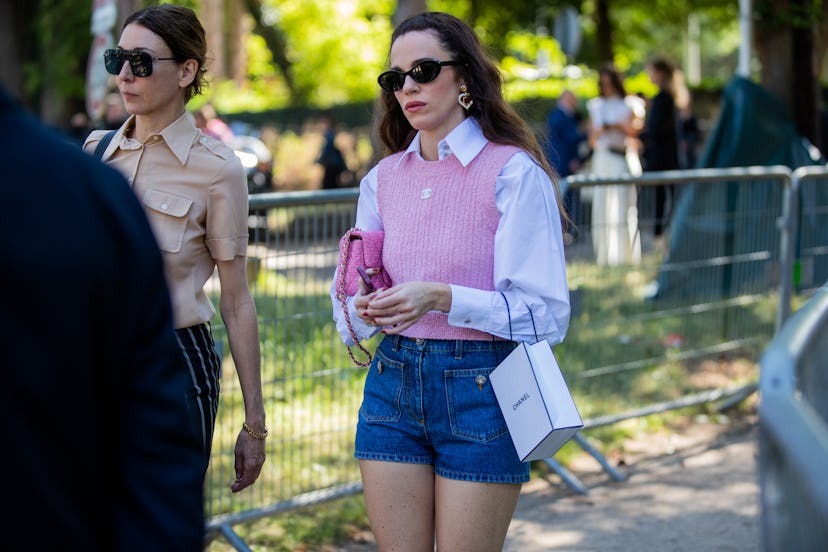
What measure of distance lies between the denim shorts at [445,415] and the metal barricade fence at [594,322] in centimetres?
165

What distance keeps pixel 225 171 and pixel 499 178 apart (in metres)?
0.73

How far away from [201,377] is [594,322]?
3.55m

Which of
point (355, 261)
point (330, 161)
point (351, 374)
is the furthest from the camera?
point (330, 161)

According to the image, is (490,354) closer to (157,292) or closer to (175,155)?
(175,155)

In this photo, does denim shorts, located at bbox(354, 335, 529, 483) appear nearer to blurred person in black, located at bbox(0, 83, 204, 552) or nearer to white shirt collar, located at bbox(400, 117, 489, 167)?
white shirt collar, located at bbox(400, 117, 489, 167)

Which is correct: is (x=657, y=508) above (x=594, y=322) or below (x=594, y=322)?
below

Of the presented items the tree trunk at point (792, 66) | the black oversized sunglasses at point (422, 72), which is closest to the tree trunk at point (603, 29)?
the tree trunk at point (792, 66)

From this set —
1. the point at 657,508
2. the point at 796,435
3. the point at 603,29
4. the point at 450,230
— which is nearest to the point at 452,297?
the point at 450,230

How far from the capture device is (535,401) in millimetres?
3027

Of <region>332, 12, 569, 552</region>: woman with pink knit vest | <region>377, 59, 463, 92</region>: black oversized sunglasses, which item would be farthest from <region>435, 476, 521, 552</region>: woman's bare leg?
<region>377, 59, 463, 92</region>: black oversized sunglasses

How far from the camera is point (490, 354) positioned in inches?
126

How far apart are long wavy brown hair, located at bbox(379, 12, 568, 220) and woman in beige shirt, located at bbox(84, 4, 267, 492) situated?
0.61m

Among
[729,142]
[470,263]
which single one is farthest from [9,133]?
[729,142]

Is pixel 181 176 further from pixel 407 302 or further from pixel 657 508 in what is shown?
pixel 657 508
